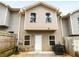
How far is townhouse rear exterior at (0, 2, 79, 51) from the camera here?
13007 millimetres

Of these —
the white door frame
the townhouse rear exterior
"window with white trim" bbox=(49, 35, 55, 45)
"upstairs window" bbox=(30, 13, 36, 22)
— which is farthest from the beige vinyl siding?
"window with white trim" bbox=(49, 35, 55, 45)

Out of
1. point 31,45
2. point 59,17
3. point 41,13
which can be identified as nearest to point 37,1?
point 41,13

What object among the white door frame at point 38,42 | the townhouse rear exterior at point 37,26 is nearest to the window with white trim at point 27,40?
the townhouse rear exterior at point 37,26

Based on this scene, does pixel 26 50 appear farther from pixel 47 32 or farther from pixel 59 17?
pixel 59 17

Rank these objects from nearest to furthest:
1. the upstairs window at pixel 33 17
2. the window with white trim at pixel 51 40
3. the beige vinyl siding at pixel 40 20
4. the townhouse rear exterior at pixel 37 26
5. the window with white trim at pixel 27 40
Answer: the beige vinyl siding at pixel 40 20, the townhouse rear exterior at pixel 37 26, the upstairs window at pixel 33 17, the window with white trim at pixel 27 40, the window with white trim at pixel 51 40

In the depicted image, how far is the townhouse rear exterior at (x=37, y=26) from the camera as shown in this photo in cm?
1301

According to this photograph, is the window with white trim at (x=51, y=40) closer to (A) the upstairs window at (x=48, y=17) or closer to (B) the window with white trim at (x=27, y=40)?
(A) the upstairs window at (x=48, y=17)

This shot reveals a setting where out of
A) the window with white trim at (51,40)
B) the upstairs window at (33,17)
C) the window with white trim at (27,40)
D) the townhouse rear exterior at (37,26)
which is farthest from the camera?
the window with white trim at (51,40)

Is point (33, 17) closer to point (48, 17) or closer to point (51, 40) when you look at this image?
point (48, 17)

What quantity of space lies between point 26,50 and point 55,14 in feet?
20.8

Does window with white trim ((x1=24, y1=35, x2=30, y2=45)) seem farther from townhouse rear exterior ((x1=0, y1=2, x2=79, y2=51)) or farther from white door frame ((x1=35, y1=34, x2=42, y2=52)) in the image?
white door frame ((x1=35, y1=34, x2=42, y2=52))

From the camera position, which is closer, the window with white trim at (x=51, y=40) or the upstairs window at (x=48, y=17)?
the upstairs window at (x=48, y=17)

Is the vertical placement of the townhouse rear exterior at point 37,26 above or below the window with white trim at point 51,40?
above

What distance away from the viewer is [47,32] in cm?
1388
